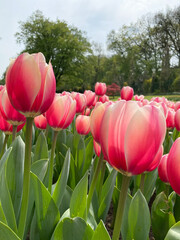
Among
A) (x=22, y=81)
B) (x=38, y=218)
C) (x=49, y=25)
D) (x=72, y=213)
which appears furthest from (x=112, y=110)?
(x=49, y=25)

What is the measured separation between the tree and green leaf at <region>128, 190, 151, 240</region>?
28585 mm

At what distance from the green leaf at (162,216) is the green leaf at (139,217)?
6.5 inches

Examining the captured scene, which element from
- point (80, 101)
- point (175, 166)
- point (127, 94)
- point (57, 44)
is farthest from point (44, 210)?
point (57, 44)

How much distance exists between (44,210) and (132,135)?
484 mm

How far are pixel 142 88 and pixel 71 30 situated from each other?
13.0 meters

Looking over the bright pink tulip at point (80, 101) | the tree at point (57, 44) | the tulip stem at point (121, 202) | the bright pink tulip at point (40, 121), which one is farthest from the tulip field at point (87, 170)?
the tree at point (57, 44)

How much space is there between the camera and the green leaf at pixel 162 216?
907mm

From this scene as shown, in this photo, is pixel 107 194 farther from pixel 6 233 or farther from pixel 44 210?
pixel 6 233

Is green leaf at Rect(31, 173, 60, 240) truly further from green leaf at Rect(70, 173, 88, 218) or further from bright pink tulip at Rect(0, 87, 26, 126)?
bright pink tulip at Rect(0, 87, 26, 126)

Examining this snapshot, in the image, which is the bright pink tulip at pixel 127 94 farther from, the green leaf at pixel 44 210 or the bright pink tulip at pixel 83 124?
the green leaf at pixel 44 210

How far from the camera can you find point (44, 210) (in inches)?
32.4

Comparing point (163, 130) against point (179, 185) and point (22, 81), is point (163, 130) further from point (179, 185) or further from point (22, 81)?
point (22, 81)

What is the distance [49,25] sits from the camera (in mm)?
28688

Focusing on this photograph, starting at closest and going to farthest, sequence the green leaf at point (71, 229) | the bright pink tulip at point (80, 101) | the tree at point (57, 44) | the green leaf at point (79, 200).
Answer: the green leaf at point (71, 229) → the green leaf at point (79, 200) → the bright pink tulip at point (80, 101) → the tree at point (57, 44)
